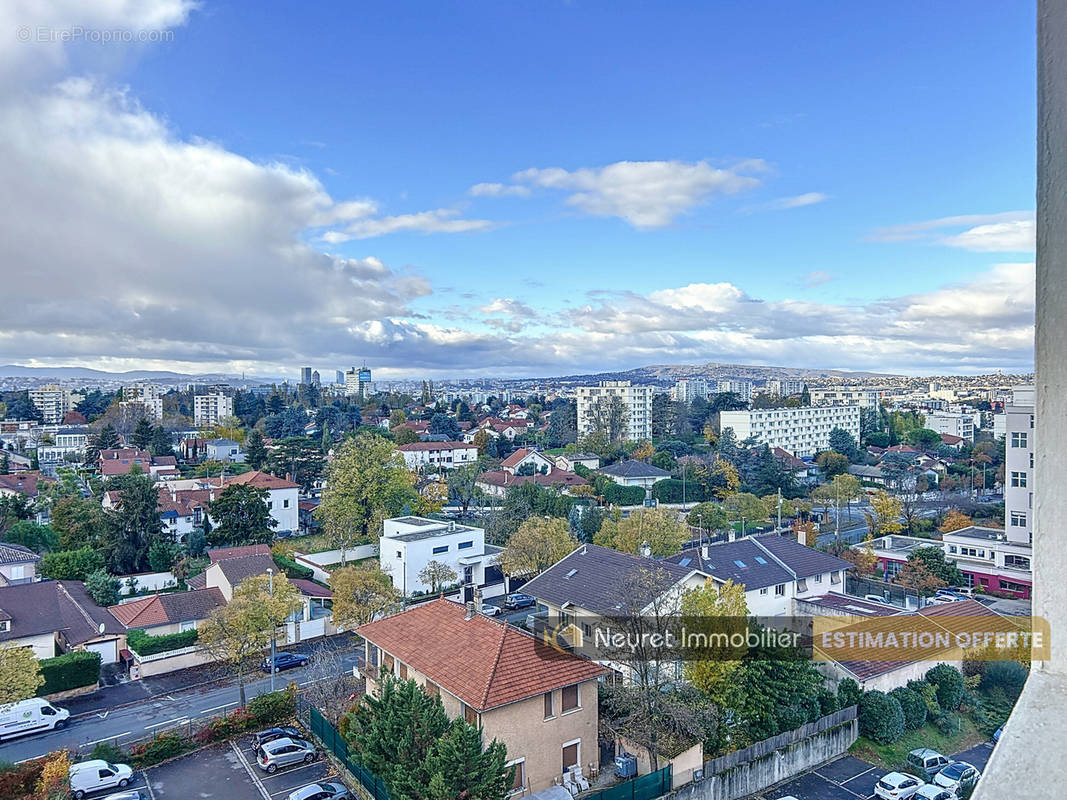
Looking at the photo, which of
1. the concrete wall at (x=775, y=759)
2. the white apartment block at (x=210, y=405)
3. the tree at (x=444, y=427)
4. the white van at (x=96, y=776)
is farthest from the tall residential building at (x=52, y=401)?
the concrete wall at (x=775, y=759)

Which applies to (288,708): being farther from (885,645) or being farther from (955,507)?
(955,507)

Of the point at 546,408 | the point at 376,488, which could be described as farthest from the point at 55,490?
the point at 546,408

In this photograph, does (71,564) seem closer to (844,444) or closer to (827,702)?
(827,702)

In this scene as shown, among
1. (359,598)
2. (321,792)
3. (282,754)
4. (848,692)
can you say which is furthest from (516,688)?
(359,598)

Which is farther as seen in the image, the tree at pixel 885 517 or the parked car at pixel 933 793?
the tree at pixel 885 517

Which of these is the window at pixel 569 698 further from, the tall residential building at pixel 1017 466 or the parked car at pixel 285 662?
the tall residential building at pixel 1017 466

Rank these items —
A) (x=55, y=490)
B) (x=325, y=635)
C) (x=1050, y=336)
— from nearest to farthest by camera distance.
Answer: (x=1050, y=336) → (x=325, y=635) → (x=55, y=490)

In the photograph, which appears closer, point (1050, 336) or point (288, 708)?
Answer: point (1050, 336)

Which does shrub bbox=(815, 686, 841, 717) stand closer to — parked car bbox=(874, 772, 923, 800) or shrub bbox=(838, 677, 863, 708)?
shrub bbox=(838, 677, 863, 708)
